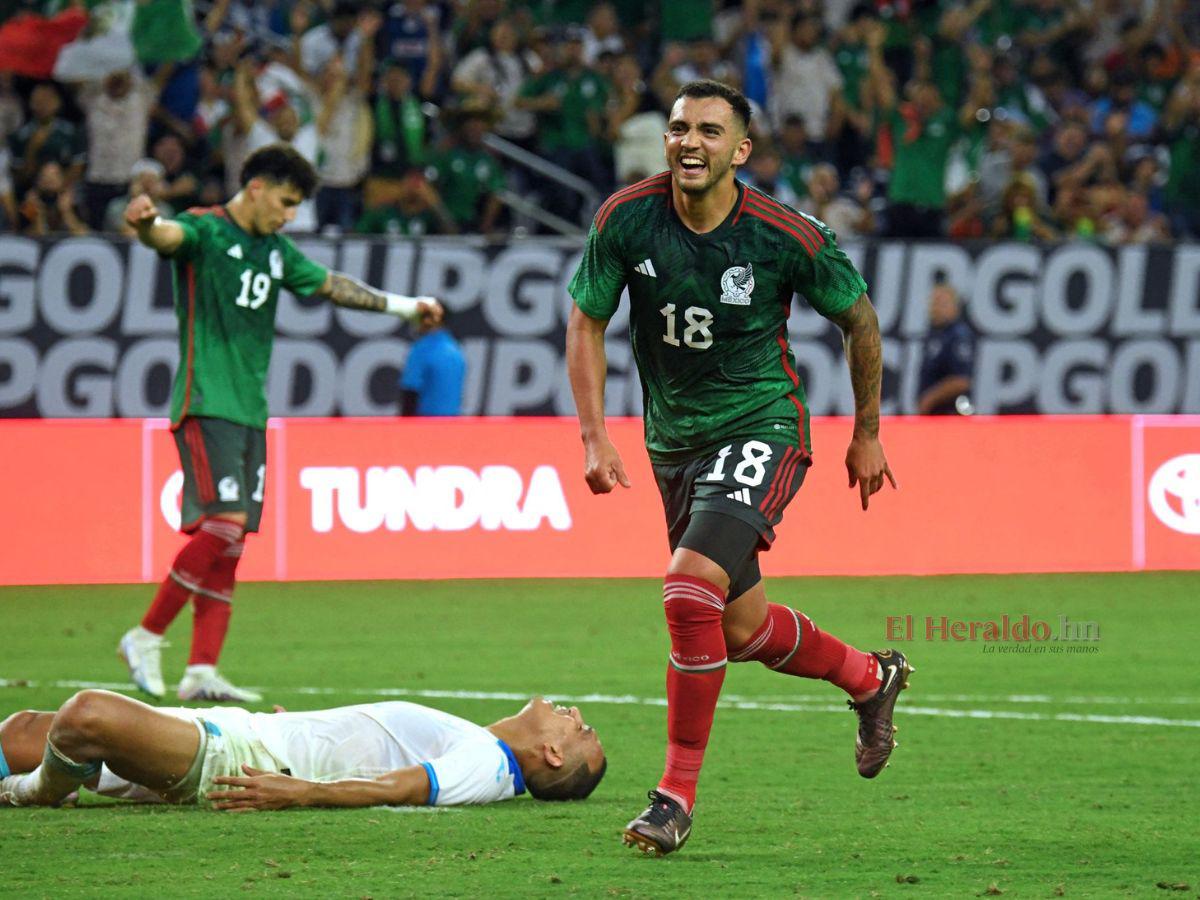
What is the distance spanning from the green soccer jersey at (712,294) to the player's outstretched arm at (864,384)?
0.25ft

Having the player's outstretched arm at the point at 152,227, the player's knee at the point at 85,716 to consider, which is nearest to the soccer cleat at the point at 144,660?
the player's outstretched arm at the point at 152,227

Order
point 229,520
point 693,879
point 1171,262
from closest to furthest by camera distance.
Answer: point 693,879 → point 229,520 → point 1171,262

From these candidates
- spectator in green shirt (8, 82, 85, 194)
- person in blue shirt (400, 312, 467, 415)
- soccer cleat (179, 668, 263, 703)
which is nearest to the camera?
soccer cleat (179, 668, 263, 703)

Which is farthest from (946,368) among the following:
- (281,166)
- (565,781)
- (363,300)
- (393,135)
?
(565,781)

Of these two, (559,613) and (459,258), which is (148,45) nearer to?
(459,258)

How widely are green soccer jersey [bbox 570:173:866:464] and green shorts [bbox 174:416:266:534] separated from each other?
3.52m

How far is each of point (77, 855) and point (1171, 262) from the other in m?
15.6

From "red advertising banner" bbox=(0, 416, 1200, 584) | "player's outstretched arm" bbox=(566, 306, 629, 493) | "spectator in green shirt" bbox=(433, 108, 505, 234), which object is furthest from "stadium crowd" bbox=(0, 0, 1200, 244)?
"player's outstretched arm" bbox=(566, 306, 629, 493)

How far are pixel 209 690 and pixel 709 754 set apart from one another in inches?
96.0

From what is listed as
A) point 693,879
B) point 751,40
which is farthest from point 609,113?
point 693,879

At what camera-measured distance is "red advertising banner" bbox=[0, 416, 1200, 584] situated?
14.9 meters

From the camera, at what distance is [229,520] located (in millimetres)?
9578

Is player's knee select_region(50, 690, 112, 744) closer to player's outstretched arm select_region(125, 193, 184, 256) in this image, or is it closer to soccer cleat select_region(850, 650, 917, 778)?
soccer cleat select_region(850, 650, 917, 778)

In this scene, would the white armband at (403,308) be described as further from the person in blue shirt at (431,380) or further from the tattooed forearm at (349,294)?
the person in blue shirt at (431,380)
